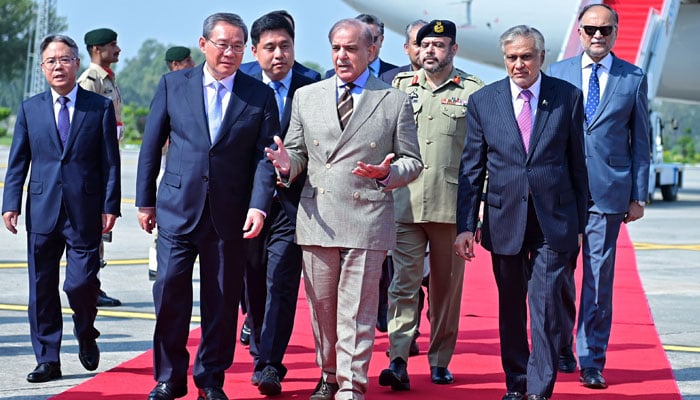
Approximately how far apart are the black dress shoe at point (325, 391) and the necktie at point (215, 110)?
125 cm

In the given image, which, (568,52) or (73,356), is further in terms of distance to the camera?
(568,52)

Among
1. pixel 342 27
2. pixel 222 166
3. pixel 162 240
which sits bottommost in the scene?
pixel 162 240

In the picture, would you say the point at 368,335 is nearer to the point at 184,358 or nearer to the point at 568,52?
the point at 184,358

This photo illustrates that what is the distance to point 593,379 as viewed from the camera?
6.21 meters

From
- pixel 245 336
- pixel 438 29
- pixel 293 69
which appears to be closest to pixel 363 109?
pixel 438 29

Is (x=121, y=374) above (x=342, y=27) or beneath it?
beneath

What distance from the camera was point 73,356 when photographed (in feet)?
22.2

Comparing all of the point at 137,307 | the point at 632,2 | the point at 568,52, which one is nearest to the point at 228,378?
the point at 137,307

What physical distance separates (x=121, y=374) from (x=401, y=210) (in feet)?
5.57

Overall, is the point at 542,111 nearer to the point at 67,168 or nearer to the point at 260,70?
the point at 260,70

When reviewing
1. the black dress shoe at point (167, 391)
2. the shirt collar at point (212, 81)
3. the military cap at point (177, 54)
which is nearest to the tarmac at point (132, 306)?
the black dress shoe at point (167, 391)

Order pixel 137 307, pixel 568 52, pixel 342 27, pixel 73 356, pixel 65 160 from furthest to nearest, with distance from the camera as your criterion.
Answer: pixel 568 52 < pixel 137 307 < pixel 73 356 < pixel 65 160 < pixel 342 27

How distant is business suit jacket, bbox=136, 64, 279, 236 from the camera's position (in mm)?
5391

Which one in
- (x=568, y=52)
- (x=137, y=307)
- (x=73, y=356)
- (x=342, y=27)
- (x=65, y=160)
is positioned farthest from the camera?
(x=568, y=52)
